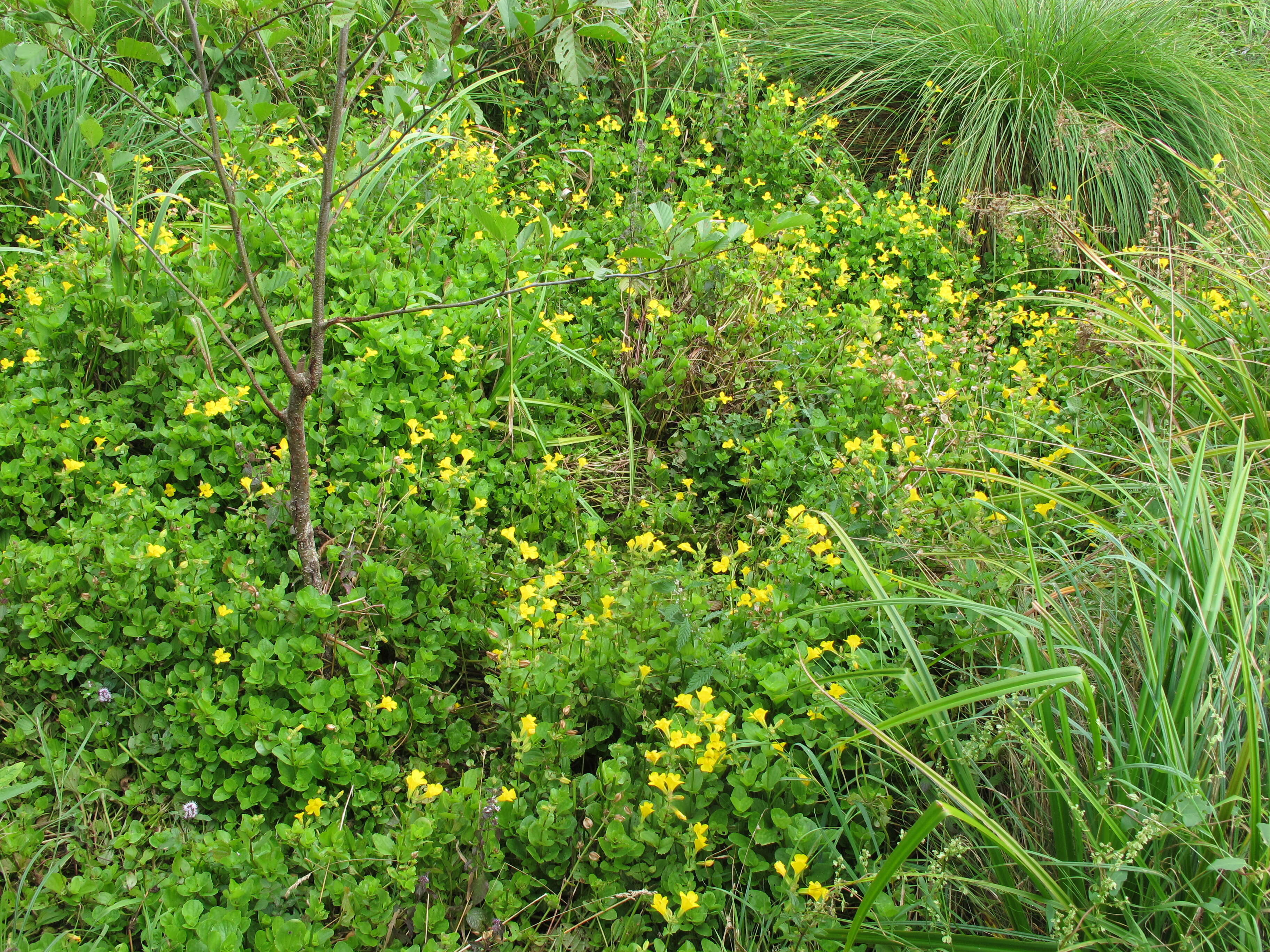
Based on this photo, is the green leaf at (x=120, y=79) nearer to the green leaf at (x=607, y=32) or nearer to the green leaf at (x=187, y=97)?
the green leaf at (x=187, y=97)

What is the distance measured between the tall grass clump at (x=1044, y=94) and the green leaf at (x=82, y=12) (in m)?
3.96

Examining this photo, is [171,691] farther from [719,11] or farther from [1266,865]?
[719,11]

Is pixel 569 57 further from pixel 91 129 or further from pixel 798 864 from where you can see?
pixel 798 864

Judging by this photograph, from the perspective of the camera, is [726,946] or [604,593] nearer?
[726,946]

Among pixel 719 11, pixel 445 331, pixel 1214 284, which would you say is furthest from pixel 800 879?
pixel 719 11

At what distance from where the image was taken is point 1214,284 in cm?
355

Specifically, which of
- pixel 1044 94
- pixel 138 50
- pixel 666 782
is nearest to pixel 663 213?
pixel 138 50

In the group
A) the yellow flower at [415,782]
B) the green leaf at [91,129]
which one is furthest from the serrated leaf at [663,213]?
the yellow flower at [415,782]

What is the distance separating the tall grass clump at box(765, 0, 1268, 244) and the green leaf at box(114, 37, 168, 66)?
3855mm

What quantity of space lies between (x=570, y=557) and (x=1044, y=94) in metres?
3.72

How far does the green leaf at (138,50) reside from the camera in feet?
4.58

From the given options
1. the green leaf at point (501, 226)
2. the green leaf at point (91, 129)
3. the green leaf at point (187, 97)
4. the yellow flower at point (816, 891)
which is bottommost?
the yellow flower at point (816, 891)

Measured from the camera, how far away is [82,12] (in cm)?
134

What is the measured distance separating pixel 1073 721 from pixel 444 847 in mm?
1196
